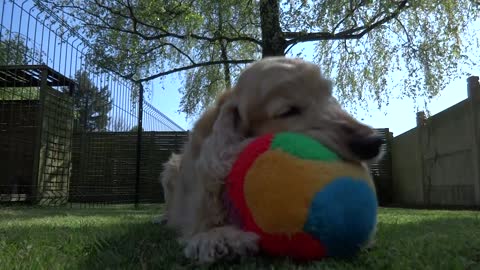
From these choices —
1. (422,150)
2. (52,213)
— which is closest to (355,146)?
(52,213)

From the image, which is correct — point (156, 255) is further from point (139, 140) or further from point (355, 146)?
point (139, 140)

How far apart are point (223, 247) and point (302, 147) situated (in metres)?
0.47

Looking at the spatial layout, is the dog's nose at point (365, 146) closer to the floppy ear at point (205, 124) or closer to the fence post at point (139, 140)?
the floppy ear at point (205, 124)

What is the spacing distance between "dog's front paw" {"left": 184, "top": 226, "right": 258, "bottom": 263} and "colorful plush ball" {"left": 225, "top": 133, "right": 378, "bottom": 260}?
0.04 m

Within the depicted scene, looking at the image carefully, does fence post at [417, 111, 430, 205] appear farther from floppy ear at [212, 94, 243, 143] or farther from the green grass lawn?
floppy ear at [212, 94, 243, 143]

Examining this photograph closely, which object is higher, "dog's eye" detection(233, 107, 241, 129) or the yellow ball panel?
"dog's eye" detection(233, 107, 241, 129)

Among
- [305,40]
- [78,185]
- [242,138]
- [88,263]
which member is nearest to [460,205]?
[305,40]

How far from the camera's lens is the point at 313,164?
5.52 ft

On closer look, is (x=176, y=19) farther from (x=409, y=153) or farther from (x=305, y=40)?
(x=409, y=153)

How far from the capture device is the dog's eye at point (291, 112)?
6.91ft

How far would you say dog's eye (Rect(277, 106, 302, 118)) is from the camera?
2107 mm

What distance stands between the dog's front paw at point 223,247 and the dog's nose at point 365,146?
1.68 ft

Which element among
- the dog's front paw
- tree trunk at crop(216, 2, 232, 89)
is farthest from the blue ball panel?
tree trunk at crop(216, 2, 232, 89)

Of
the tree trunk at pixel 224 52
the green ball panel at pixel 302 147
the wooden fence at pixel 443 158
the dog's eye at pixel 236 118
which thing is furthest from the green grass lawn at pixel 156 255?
the tree trunk at pixel 224 52
